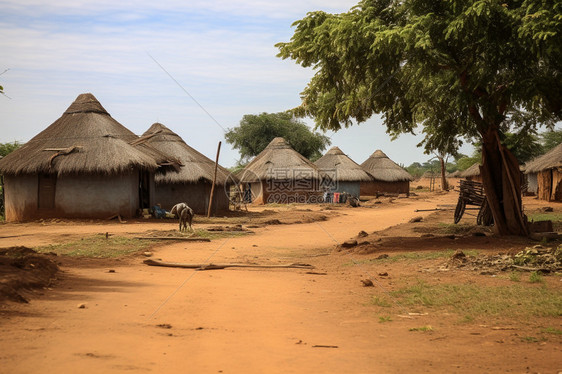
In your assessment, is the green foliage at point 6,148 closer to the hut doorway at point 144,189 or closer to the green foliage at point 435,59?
the hut doorway at point 144,189

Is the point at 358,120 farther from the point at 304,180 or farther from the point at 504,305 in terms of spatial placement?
the point at 304,180

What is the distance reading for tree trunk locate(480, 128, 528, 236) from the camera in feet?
44.4

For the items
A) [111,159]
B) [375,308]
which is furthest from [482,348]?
[111,159]

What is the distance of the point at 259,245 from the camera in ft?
46.2

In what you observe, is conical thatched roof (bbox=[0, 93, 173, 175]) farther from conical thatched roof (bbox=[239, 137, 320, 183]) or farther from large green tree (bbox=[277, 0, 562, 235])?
conical thatched roof (bbox=[239, 137, 320, 183])

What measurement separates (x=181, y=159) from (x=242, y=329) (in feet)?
72.3

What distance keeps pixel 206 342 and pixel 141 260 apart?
6.17m

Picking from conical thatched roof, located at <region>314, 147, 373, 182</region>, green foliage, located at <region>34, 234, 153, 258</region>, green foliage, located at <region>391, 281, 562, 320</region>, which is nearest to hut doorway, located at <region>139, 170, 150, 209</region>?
green foliage, located at <region>34, 234, 153, 258</region>

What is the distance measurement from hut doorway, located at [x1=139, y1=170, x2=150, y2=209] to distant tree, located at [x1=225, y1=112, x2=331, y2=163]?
33.8 metres

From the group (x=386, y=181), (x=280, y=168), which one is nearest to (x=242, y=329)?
(x=280, y=168)

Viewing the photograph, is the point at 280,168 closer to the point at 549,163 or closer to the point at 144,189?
the point at 144,189

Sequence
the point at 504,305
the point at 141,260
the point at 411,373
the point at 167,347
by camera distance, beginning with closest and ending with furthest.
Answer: the point at 411,373
the point at 167,347
the point at 504,305
the point at 141,260

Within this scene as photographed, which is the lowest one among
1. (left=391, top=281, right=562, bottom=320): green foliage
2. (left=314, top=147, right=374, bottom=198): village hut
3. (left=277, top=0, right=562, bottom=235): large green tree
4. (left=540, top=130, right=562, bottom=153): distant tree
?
(left=391, top=281, right=562, bottom=320): green foliage

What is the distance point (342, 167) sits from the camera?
141 feet
